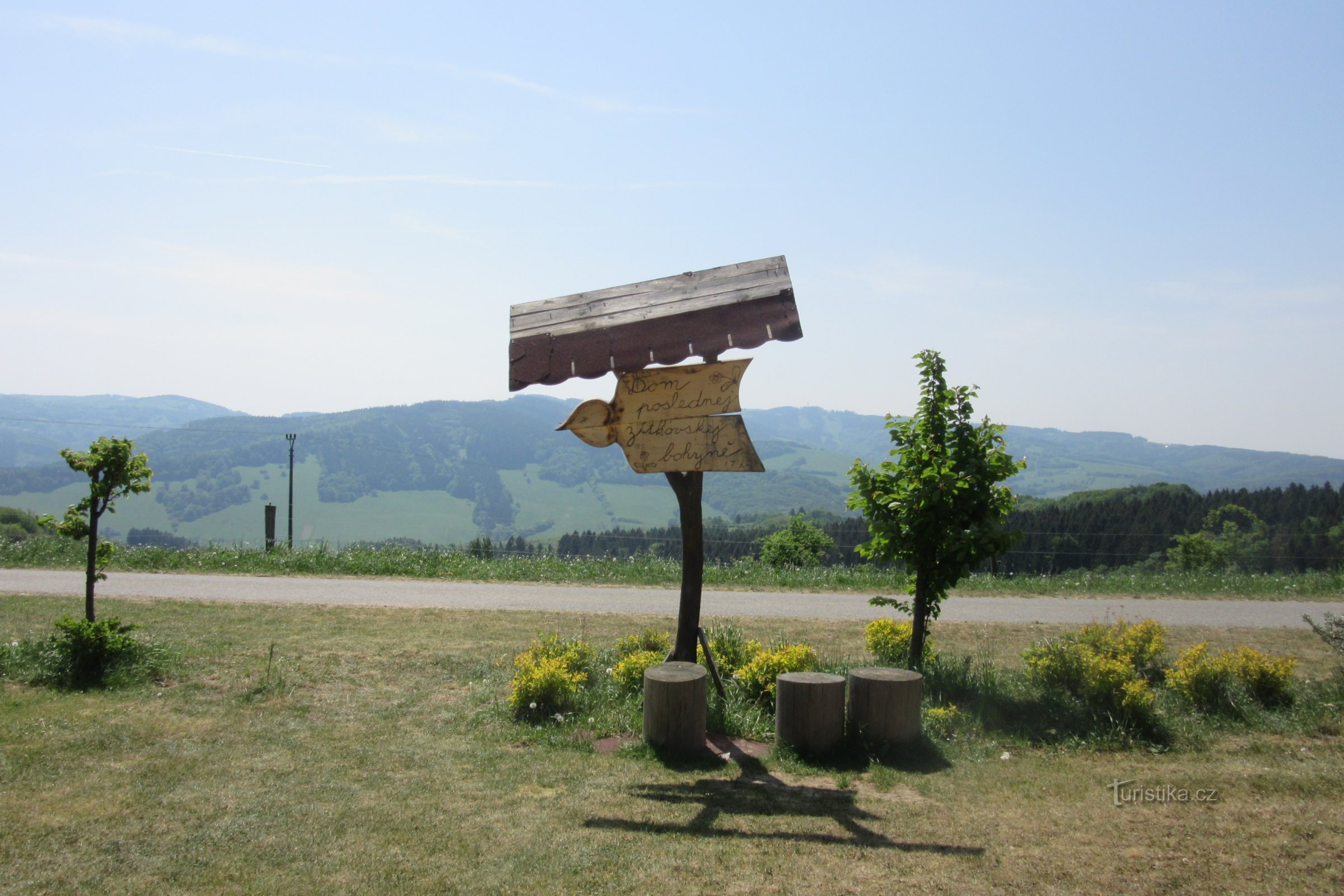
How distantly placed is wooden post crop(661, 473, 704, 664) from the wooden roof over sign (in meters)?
1.02

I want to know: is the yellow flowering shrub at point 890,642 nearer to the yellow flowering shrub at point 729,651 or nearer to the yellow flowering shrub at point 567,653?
the yellow flowering shrub at point 729,651

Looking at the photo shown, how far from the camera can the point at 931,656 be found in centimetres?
826

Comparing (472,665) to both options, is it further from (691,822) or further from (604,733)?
(691,822)

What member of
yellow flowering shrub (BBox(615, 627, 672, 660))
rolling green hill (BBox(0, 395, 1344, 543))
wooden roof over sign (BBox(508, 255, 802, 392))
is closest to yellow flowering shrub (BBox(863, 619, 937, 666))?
yellow flowering shrub (BBox(615, 627, 672, 660))

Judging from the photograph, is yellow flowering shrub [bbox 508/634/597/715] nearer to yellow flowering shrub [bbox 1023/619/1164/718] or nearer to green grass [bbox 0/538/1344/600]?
yellow flowering shrub [bbox 1023/619/1164/718]

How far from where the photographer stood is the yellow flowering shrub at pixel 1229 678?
7.09 meters

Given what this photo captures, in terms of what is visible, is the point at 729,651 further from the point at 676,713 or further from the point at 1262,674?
the point at 1262,674

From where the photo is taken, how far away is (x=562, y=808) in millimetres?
4922

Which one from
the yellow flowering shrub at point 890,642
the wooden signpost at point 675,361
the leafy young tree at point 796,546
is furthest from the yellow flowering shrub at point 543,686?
the leafy young tree at point 796,546

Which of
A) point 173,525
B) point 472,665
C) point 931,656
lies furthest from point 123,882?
point 173,525

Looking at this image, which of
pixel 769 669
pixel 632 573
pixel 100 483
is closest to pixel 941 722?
pixel 769 669

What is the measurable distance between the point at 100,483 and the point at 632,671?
527cm

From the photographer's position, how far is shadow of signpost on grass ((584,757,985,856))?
439 cm

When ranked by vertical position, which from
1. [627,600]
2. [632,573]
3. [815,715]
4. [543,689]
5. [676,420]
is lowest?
[627,600]
